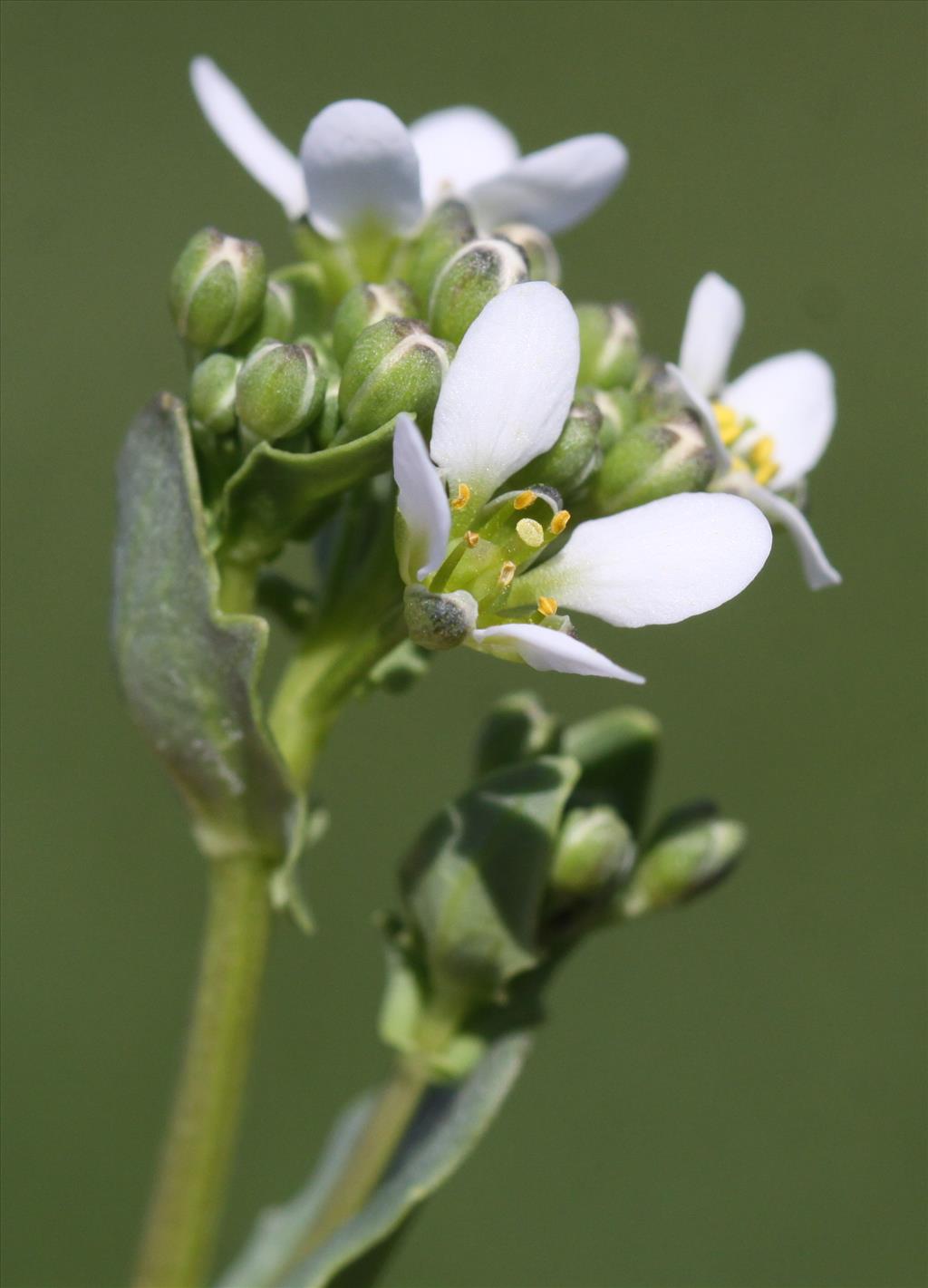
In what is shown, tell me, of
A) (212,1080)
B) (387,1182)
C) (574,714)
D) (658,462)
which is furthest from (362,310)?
(574,714)

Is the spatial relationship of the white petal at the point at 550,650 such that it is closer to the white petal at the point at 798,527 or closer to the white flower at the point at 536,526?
the white flower at the point at 536,526

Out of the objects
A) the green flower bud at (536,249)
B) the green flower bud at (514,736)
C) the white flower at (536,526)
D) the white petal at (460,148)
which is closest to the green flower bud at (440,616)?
the white flower at (536,526)

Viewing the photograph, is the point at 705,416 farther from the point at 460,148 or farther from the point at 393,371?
the point at 460,148

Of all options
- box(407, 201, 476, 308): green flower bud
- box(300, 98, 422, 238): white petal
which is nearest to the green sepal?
box(407, 201, 476, 308): green flower bud

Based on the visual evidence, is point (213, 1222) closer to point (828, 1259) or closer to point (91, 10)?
point (828, 1259)

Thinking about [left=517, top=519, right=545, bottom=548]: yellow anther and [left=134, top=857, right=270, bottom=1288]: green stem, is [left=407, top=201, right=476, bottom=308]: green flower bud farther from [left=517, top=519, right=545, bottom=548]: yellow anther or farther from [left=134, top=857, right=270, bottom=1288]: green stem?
[left=134, top=857, right=270, bottom=1288]: green stem

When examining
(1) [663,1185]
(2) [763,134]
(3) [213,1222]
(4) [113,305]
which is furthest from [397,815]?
(2) [763,134]

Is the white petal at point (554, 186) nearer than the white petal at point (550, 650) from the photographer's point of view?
No
